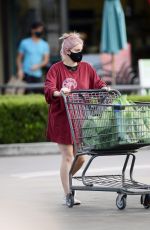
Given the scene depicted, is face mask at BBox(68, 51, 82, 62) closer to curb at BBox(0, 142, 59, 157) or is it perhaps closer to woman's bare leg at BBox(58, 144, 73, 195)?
woman's bare leg at BBox(58, 144, 73, 195)

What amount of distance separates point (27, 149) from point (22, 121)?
0.60 metres

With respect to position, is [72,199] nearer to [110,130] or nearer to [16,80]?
[110,130]

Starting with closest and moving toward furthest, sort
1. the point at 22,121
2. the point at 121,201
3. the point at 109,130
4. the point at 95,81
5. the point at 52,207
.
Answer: the point at 109,130
the point at 121,201
the point at 52,207
the point at 95,81
the point at 22,121

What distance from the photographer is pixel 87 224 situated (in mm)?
7613

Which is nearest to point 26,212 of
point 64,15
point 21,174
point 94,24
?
point 21,174

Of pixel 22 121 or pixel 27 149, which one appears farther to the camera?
pixel 22 121

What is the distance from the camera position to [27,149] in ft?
44.2

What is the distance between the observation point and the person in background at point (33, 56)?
690 inches

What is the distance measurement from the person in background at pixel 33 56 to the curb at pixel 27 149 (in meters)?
3.95

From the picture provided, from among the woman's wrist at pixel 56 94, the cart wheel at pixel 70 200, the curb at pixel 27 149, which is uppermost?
the woman's wrist at pixel 56 94

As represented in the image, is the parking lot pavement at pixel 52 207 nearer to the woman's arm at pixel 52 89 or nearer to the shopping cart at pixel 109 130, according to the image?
the shopping cart at pixel 109 130

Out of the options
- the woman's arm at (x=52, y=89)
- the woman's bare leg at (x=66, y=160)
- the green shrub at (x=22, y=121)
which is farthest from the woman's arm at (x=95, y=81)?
the green shrub at (x=22, y=121)

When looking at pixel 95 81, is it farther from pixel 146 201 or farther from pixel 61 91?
pixel 146 201

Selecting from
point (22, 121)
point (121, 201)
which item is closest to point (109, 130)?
point (121, 201)
